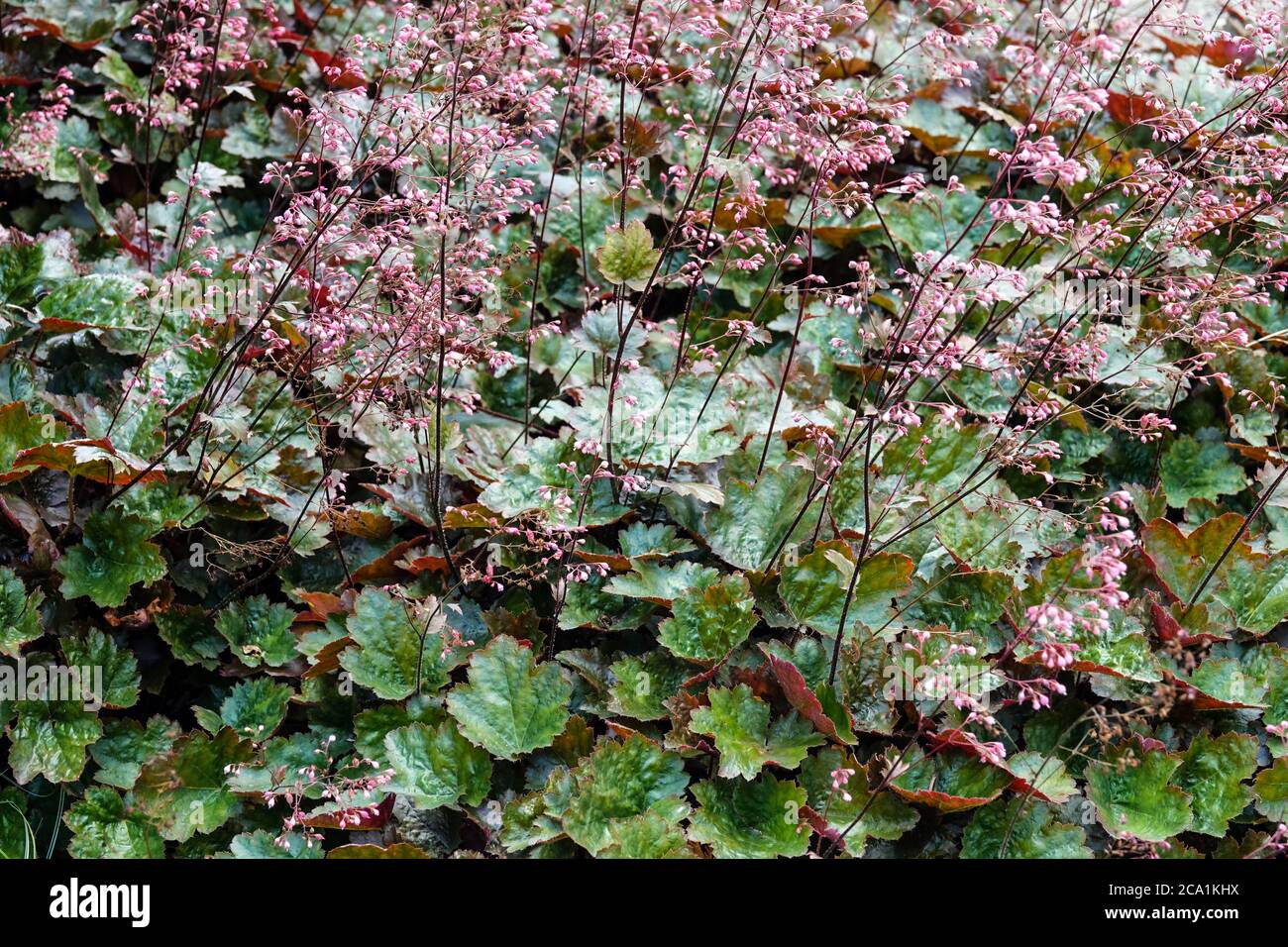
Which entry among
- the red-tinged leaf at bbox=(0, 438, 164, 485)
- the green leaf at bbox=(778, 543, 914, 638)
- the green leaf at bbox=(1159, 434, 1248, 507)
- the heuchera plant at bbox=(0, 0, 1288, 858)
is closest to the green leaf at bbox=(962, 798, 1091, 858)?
the heuchera plant at bbox=(0, 0, 1288, 858)

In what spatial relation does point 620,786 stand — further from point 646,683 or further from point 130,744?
point 130,744

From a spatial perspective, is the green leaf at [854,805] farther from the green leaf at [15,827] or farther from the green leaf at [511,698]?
the green leaf at [15,827]

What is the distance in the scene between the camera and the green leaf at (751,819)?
2.66 metres

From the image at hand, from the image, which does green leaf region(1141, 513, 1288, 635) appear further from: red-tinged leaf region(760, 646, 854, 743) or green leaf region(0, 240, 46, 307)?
green leaf region(0, 240, 46, 307)

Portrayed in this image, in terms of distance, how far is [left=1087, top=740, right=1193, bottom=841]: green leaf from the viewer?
9.09 feet

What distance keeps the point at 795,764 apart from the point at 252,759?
4.74ft

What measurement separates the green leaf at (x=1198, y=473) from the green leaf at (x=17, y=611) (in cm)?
348

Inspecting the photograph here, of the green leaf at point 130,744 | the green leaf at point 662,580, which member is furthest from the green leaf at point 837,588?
the green leaf at point 130,744

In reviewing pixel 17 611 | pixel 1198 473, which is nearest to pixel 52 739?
pixel 17 611

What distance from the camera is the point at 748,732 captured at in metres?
2.84

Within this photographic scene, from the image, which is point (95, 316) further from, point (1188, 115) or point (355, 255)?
point (1188, 115)

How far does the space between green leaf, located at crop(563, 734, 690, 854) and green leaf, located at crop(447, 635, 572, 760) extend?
165mm

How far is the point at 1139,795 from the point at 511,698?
5.47 ft
